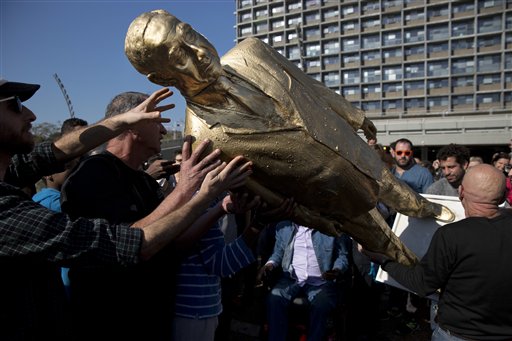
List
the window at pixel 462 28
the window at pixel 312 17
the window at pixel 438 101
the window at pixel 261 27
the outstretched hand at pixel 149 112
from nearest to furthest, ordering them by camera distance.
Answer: the outstretched hand at pixel 149 112 → the window at pixel 462 28 → the window at pixel 438 101 → the window at pixel 312 17 → the window at pixel 261 27

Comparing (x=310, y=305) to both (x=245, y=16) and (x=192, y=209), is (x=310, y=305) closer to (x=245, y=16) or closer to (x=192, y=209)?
(x=192, y=209)

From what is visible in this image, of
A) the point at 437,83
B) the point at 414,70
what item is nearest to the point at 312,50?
the point at 414,70

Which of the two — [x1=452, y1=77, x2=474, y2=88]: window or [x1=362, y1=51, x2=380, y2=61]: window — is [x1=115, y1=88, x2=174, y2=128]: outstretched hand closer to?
[x1=452, y1=77, x2=474, y2=88]: window

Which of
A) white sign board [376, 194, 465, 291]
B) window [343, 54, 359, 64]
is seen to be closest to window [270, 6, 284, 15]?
window [343, 54, 359, 64]

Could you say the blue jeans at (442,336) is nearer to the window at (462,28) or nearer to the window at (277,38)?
the window at (462,28)

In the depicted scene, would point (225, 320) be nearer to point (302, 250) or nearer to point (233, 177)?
point (302, 250)

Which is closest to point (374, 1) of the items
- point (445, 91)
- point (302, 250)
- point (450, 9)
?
point (450, 9)

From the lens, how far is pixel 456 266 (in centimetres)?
185

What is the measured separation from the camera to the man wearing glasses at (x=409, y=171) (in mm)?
4145

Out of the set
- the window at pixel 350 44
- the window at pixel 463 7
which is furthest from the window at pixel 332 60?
the window at pixel 463 7

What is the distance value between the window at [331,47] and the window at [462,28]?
11.5 metres

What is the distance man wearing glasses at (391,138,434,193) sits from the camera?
414 centimetres

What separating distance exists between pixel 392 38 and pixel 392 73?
3667mm

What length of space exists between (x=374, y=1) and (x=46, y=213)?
4420cm
